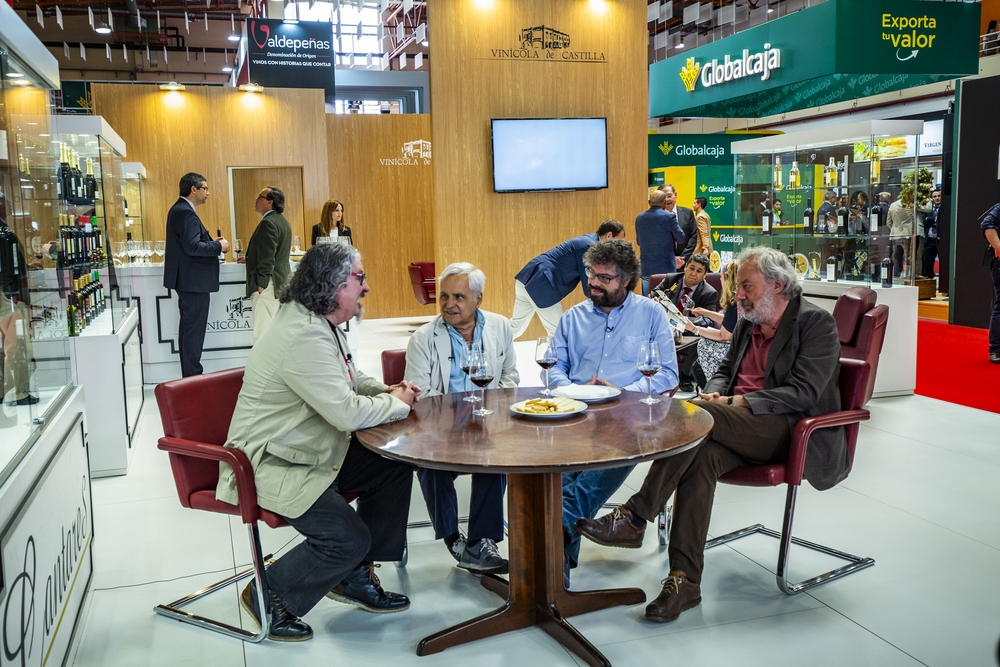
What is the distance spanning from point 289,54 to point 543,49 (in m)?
3.83

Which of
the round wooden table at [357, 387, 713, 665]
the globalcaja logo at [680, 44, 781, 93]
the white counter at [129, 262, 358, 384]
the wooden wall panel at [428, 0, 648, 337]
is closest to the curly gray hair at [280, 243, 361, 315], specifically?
the round wooden table at [357, 387, 713, 665]

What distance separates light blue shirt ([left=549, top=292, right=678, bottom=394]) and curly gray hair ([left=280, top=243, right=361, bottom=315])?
3.54 feet

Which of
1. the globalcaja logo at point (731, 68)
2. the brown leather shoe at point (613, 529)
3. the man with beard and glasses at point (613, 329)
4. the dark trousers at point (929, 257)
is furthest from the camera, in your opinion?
the dark trousers at point (929, 257)

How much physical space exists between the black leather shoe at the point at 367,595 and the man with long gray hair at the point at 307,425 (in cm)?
16

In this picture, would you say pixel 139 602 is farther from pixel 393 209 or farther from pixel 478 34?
pixel 393 209

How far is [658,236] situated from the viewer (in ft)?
26.3

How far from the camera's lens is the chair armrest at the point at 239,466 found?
2.65m

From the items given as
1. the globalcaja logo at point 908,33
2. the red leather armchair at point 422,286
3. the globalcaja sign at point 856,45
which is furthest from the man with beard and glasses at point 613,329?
the globalcaja logo at point 908,33

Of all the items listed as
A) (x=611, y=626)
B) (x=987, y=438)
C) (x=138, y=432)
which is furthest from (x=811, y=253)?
(x=138, y=432)

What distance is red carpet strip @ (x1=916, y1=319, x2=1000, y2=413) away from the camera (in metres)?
6.18

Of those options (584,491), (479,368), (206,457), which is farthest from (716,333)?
(206,457)

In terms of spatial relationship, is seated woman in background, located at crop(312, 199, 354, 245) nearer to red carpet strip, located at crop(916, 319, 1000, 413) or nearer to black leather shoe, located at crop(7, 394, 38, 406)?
red carpet strip, located at crop(916, 319, 1000, 413)

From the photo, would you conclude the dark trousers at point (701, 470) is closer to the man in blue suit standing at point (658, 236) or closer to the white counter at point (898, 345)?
the white counter at point (898, 345)

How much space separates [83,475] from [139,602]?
0.51m
